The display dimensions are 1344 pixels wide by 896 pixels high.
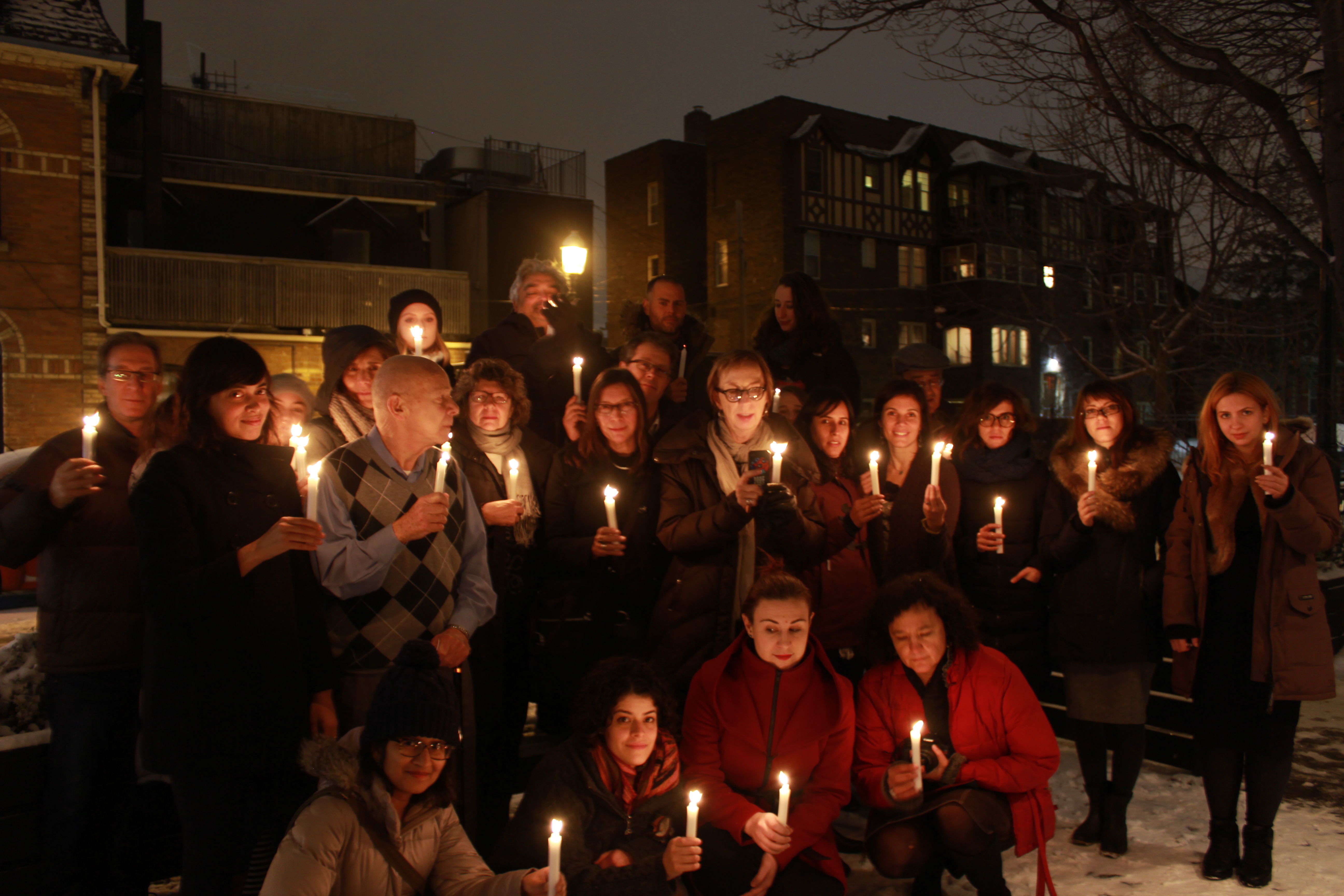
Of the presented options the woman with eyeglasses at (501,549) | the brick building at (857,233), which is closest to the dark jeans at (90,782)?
the woman with eyeglasses at (501,549)

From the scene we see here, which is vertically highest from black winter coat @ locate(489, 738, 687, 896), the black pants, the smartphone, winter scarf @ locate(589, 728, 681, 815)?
the smartphone

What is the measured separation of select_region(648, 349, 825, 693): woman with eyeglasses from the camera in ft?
12.4

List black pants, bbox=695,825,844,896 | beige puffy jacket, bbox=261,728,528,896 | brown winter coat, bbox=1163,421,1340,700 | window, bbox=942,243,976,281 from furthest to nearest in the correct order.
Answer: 1. window, bbox=942,243,976,281
2. brown winter coat, bbox=1163,421,1340,700
3. black pants, bbox=695,825,844,896
4. beige puffy jacket, bbox=261,728,528,896

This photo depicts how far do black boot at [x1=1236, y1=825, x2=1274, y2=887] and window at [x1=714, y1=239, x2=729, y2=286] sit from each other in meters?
27.5

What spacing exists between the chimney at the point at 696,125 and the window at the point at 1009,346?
41.5 feet

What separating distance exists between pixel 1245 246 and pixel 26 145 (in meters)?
19.1

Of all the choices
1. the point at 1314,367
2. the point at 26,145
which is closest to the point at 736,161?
the point at 1314,367

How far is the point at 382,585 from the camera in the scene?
3.10 metres

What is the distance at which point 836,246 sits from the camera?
30.4 metres

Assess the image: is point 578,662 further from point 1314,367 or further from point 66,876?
point 1314,367

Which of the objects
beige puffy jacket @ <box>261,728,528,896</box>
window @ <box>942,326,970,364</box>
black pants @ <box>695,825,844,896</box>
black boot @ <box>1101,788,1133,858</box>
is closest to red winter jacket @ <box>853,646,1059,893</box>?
black pants @ <box>695,825,844,896</box>

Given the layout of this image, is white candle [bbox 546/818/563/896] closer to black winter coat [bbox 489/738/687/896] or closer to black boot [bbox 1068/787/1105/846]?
black winter coat [bbox 489/738/687/896]

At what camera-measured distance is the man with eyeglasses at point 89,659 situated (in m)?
3.13

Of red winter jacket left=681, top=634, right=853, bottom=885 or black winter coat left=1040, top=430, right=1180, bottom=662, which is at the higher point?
black winter coat left=1040, top=430, right=1180, bottom=662
